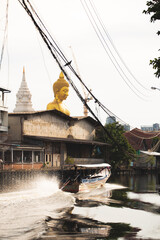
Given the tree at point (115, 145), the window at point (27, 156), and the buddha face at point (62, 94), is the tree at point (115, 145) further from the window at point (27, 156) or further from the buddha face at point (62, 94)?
the window at point (27, 156)

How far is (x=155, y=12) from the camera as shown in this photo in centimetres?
2388

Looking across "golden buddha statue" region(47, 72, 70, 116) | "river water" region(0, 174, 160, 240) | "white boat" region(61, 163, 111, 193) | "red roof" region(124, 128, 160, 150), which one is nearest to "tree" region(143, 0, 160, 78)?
"river water" region(0, 174, 160, 240)

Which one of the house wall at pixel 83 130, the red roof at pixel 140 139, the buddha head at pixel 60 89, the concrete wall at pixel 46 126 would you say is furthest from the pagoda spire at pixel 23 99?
the concrete wall at pixel 46 126

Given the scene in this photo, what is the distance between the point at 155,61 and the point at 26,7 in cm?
801

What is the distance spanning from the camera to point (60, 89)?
9050cm

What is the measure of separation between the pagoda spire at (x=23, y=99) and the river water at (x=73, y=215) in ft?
199

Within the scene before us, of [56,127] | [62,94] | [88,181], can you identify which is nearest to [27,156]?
[88,181]

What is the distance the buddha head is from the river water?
1689 inches

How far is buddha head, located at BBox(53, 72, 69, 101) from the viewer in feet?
295

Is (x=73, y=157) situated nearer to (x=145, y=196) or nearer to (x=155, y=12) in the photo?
(x=145, y=196)

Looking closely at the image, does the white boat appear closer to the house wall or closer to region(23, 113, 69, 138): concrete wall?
region(23, 113, 69, 138): concrete wall

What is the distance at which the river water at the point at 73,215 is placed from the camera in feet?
83.1

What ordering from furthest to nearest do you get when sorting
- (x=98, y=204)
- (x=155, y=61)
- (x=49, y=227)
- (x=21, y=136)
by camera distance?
(x=21, y=136), (x=98, y=204), (x=49, y=227), (x=155, y=61)

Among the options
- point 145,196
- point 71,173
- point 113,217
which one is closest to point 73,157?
point 71,173
